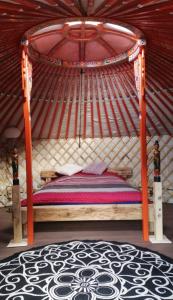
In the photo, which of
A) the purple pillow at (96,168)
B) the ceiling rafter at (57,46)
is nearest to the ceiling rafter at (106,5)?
the ceiling rafter at (57,46)

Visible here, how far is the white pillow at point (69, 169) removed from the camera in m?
4.41

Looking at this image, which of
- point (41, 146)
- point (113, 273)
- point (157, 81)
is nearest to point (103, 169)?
point (41, 146)

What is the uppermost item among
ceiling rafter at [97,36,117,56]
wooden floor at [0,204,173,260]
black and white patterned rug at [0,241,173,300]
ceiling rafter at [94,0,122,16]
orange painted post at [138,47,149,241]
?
ceiling rafter at [94,0,122,16]

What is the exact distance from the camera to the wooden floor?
244 centimetres

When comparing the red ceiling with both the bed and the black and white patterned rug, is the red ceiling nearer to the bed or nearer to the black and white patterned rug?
the bed

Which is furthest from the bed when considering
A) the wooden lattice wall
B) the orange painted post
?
the wooden lattice wall

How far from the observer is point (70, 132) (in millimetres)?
4660

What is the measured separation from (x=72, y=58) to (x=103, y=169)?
192 cm

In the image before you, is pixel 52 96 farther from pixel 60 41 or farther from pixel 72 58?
pixel 60 41

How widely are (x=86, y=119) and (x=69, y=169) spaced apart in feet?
3.07

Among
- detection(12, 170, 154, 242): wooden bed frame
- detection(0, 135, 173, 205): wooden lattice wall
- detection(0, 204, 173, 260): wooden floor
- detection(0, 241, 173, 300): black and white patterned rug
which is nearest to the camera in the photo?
detection(0, 241, 173, 300): black and white patterned rug

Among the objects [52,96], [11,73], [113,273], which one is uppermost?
[11,73]

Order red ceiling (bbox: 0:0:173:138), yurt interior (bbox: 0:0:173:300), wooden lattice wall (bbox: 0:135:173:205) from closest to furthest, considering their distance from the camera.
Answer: red ceiling (bbox: 0:0:173:138) < yurt interior (bbox: 0:0:173:300) < wooden lattice wall (bbox: 0:135:173:205)

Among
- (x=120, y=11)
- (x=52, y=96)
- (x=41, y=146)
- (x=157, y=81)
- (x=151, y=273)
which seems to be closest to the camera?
(x=151, y=273)
